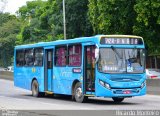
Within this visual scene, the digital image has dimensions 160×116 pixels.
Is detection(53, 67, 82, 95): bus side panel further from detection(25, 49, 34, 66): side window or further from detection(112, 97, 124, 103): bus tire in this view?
detection(25, 49, 34, 66): side window

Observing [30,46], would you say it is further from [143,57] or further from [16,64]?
[143,57]

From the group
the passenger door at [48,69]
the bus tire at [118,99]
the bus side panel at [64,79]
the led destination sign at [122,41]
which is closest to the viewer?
the led destination sign at [122,41]

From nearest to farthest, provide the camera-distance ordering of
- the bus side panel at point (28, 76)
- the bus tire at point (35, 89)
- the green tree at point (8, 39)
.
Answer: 1. the bus side panel at point (28, 76)
2. the bus tire at point (35, 89)
3. the green tree at point (8, 39)

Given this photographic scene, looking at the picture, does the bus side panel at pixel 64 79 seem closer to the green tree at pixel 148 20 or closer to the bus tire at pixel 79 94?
the bus tire at pixel 79 94

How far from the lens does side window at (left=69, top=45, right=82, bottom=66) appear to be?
903 inches

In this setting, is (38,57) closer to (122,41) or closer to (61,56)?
(61,56)

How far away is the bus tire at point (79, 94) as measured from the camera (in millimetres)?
22719

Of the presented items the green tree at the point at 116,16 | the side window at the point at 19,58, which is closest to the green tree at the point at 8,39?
the green tree at the point at 116,16

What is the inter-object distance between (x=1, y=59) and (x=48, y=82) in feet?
269

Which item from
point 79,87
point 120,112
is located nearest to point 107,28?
point 79,87

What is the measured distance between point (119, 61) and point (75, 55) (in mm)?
2733

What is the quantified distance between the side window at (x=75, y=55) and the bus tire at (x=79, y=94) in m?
1.00

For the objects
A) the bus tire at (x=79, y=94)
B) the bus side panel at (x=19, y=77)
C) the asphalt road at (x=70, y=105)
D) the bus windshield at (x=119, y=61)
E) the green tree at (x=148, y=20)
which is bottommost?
the asphalt road at (x=70, y=105)

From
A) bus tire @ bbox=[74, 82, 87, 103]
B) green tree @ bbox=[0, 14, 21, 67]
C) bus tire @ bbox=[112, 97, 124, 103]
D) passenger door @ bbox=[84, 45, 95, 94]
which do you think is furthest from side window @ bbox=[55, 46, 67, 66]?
green tree @ bbox=[0, 14, 21, 67]
